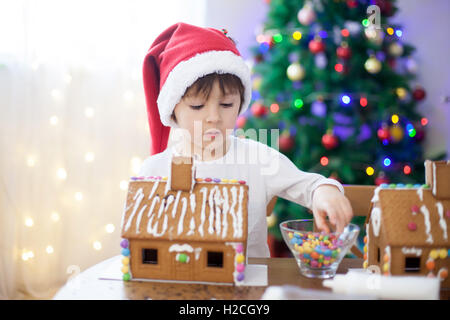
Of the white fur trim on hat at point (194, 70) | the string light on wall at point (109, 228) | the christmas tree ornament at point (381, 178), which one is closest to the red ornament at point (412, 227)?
the white fur trim on hat at point (194, 70)

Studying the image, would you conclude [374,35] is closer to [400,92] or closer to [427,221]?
[400,92]

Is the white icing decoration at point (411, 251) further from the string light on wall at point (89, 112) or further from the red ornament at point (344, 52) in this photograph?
the string light on wall at point (89, 112)

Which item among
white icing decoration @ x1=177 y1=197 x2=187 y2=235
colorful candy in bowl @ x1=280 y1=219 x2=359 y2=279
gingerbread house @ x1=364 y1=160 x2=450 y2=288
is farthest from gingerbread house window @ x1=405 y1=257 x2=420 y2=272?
white icing decoration @ x1=177 y1=197 x2=187 y2=235

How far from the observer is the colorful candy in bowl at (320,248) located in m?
0.73

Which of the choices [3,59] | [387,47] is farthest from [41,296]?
[387,47]

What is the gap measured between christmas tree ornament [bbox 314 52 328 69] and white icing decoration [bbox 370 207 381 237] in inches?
53.1

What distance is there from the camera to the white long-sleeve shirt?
117cm

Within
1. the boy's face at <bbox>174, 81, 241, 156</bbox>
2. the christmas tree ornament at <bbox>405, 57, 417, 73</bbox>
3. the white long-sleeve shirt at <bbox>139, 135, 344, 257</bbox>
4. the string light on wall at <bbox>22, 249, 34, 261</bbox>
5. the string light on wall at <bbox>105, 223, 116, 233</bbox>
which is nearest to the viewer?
the boy's face at <bbox>174, 81, 241, 156</bbox>

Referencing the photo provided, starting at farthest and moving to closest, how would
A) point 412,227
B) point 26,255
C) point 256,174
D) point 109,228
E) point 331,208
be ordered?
point 109,228
point 26,255
point 256,174
point 331,208
point 412,227

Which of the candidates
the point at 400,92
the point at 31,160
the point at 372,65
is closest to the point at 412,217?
the point at 372,65

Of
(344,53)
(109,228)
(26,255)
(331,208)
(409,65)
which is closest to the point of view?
(331,208)

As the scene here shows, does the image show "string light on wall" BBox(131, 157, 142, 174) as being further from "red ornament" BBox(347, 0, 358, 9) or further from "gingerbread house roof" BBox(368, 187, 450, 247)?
"gingerbread house roof" BBox(368, 187, 450, 247)

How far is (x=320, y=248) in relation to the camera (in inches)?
29.0

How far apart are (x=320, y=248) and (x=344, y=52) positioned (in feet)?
4.74
